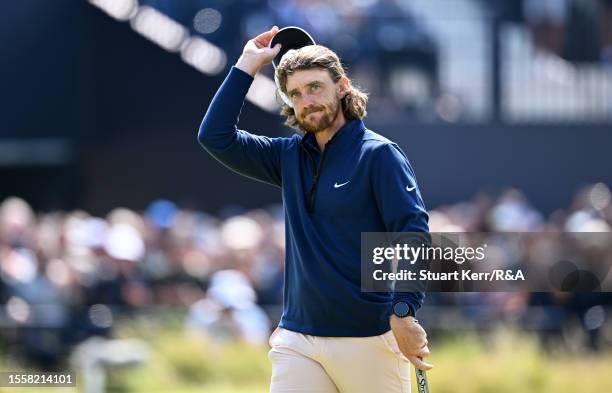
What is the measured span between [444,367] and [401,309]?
6.00m

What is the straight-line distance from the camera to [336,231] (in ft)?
17.4

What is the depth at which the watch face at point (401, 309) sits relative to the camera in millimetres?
Result: 5008

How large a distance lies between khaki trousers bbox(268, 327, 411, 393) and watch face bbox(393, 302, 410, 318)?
260mm

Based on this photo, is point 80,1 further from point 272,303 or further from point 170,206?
point 272,303

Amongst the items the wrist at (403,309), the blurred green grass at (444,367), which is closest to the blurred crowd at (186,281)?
the blurred green grass at (444,367)

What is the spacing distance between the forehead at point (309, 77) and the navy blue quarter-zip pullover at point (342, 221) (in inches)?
8.6

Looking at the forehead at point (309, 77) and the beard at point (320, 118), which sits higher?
the forehead at point (309, 77)

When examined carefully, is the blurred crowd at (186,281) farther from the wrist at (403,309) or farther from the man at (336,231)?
the wrist at (403,309)

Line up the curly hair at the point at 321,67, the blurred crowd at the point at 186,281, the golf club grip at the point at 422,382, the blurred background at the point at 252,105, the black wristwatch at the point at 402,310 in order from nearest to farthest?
the black wristwatch at the point at 402,310 → the golf club grip at the point at 422,382 → the curly hair at the point at 321,67 → the blurred crowd at the point at 186,281 → the blurred background at the point at 252,105

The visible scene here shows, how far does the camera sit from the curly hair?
17.7ft

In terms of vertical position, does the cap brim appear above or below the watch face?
above

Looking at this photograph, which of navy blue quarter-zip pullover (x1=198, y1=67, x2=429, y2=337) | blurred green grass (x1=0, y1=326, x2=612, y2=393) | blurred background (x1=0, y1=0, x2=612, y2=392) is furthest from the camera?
blurred background (x1=0, y1=0, x2=612, y2=392)

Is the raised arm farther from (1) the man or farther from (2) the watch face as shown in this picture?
(2) the watch face

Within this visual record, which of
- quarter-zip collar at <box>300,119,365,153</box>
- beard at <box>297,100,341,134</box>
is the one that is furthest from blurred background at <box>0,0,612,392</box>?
beard at <box>297,100,341,134</box>
